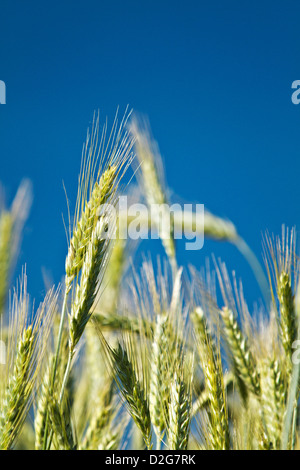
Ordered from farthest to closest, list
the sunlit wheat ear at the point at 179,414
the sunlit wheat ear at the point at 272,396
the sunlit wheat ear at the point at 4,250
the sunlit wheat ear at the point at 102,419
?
1. the sunlit wheat ear at the point at 4,250
2. the sunlit wheat ear at the point at 102,419
3. the sunlit wheat ear at the point at 272,396
4. the sunlit wheat ear at the point at 179,414

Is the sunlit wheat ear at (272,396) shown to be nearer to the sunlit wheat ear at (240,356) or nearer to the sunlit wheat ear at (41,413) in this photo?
the sunlit wheat ear at (240,356)

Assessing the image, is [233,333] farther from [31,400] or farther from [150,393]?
[31,400]

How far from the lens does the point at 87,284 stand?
1.25 meters

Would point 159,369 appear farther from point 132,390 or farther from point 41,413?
point 41,413

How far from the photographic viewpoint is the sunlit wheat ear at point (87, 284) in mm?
1242

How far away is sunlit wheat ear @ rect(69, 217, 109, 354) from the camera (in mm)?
1242

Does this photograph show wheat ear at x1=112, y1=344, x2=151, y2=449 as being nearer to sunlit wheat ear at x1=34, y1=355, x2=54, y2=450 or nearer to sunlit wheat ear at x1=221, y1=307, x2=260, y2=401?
sunlit wheat ear at x1=34, y1=355, x2=54, y2=450

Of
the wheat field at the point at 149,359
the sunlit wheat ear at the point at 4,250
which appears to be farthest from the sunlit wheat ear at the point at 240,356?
the sunlit wheat ear at the point at 4,250

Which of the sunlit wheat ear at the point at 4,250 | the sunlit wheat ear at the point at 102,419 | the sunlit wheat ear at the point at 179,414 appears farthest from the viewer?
the sunlit wheat ear at the point at 4,250

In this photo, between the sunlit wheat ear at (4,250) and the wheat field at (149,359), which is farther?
the sunlit wheat ear at (4,250)

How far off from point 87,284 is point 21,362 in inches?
9.9

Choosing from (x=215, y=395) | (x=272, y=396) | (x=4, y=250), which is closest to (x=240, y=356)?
(x=272, y=396)

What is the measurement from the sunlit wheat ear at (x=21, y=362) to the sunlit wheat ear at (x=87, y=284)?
104mm
